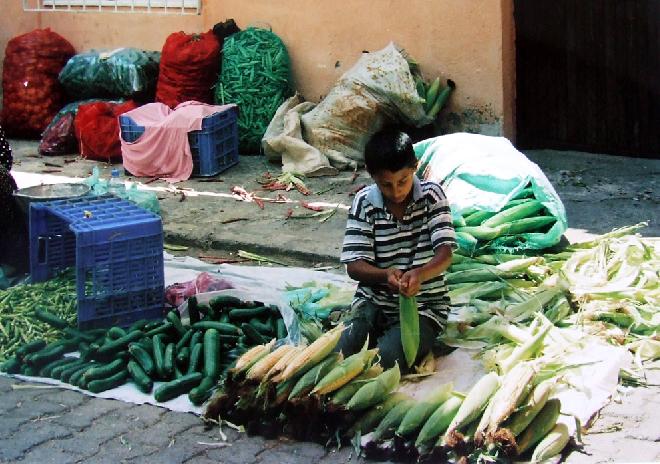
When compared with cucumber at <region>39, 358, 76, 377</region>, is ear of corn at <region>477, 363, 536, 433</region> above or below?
above

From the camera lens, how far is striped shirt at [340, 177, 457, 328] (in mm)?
4781

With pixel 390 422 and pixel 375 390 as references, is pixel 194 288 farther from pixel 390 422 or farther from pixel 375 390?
pixel 390 422

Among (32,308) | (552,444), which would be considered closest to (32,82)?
(32,308)

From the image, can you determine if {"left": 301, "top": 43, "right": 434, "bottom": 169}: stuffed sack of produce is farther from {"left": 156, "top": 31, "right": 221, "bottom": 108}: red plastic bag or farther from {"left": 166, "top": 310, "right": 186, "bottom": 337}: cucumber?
{"left": 166, "top": 310, "right": 186, "bottom": 337}: cucumber

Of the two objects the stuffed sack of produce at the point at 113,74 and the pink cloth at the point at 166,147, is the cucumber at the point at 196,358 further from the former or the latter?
the stuffed sack of produce at the point at 113,74

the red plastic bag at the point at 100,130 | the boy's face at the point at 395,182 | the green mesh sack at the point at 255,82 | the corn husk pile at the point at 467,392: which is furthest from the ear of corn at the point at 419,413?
the red plastic bag at the point at 100,130

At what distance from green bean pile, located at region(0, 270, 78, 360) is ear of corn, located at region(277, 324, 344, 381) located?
1772 mm

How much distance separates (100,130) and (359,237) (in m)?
6.18

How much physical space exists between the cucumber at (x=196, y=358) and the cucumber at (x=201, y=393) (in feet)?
0.61

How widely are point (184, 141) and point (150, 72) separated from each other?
1.97 m

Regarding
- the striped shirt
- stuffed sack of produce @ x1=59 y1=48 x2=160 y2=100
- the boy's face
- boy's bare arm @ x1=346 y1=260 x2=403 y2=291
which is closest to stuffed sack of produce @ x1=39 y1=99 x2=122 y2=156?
stuffed sack of produce @ x1=59 y1=48 x2=160 y2=100

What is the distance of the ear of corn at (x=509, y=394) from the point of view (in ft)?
12.8

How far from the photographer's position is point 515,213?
20.9ft

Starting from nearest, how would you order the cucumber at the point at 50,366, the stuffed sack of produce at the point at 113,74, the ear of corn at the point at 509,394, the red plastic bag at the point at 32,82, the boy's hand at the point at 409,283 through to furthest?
the ear of corn at the point at 509,394 → the boy's hand at the point at 409,283 → the cucumber at the point at 50,366 → the stuffed sack of produce at the point at 113,74 → the red plastic bag at the point at 32,82
